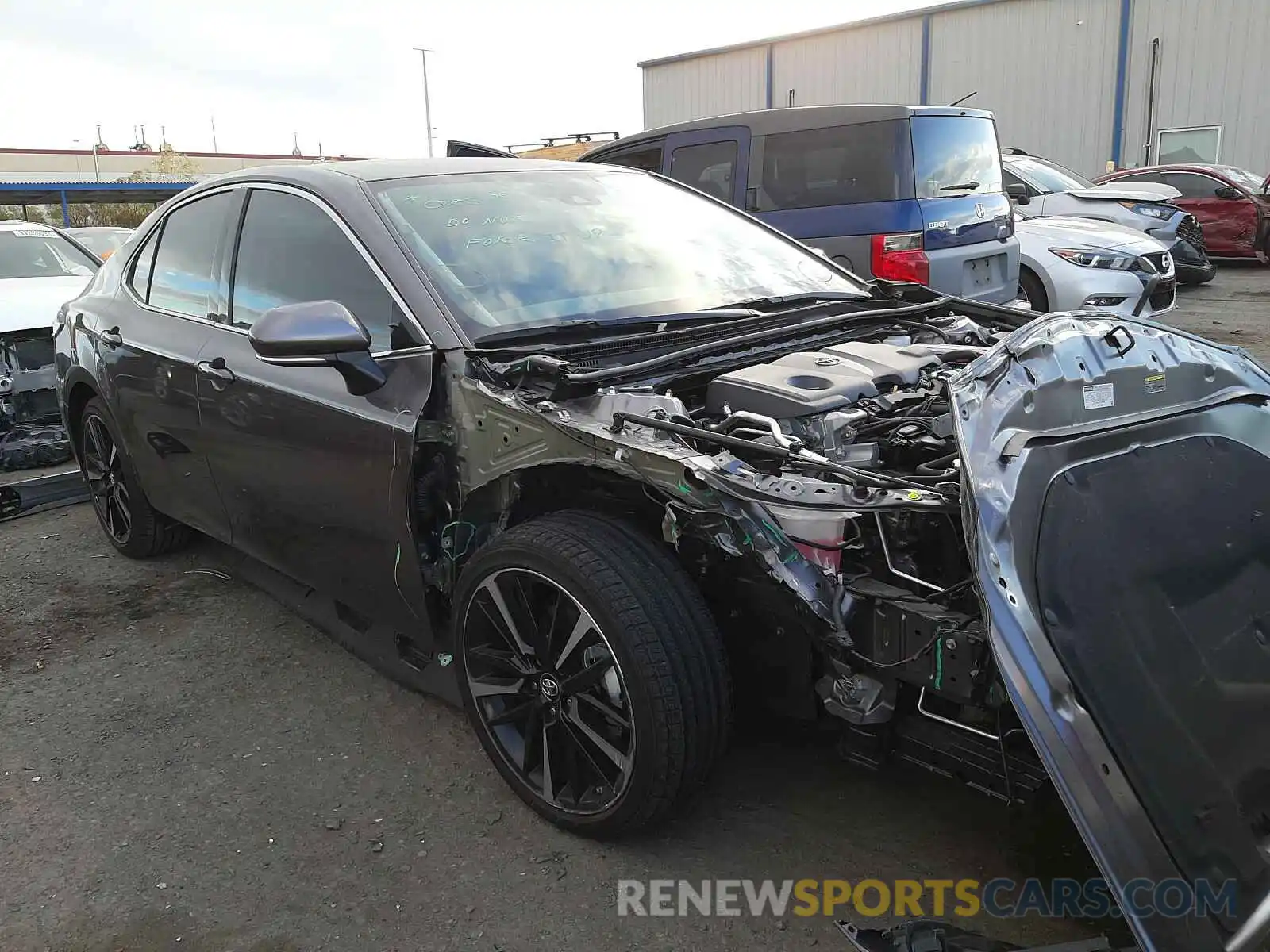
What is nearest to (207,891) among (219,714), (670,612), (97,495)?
(219,714)

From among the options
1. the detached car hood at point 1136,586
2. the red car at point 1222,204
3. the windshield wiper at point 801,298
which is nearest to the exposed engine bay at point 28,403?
the windshield wiper at point 801,298

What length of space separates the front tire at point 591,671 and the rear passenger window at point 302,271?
0.76 metres

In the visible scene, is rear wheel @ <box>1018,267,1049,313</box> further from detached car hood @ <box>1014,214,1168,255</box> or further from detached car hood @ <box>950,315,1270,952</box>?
detached car hood @ <box>950,315,1270,952</box>

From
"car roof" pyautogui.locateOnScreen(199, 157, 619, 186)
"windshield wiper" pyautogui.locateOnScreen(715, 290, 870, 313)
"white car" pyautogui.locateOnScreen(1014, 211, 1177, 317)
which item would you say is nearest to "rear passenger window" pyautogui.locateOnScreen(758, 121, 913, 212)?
"white car" pyautogui.locateOnScreen(1014, 211, 1177, 317)

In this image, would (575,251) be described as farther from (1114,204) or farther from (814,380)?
(1114,204)

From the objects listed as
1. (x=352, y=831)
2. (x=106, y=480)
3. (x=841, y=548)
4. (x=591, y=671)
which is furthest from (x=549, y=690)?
(x=106, y=480)

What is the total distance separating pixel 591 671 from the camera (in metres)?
2.40

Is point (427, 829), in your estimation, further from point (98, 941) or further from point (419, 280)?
point (419, 280)

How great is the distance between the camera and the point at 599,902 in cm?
234

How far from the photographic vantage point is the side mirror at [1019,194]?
10680 mm

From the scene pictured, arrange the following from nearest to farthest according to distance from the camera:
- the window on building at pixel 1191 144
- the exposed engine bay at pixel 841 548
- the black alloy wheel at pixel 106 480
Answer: the exposed engine bay at pixel 841 548 < the black alloy wheel at pixel 106 480 < the window on building at pixel 1191 144

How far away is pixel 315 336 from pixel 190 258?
1.58 m

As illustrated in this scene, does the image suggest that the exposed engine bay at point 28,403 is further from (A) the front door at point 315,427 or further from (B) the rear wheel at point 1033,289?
(B) the rear wheel at point 1033,289

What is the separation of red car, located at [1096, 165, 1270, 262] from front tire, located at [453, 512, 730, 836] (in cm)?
1470
